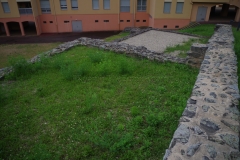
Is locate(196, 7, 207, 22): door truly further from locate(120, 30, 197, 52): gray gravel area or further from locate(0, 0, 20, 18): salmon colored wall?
locate(0, 0, 20, 18): salmon colored wall

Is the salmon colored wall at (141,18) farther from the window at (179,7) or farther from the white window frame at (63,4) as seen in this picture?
the white window frame at (63,4)

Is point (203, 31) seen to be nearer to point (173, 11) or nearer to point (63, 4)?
point (173, 11)

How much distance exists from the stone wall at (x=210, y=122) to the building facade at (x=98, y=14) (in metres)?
17.1

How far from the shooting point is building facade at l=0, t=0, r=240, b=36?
844 inches

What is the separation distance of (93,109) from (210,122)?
3447 millimetres

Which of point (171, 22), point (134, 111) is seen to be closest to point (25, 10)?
point (171, 22)

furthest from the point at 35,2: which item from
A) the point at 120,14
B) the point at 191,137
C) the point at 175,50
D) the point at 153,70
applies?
the point at 191,137

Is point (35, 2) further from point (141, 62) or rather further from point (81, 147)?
point (81, 147)

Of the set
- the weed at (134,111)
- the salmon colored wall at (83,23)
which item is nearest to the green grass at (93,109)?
the weed at (134,111)

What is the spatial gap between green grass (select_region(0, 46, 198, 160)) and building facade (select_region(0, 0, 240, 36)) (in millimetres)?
14800

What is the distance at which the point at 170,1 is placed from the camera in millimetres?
20922

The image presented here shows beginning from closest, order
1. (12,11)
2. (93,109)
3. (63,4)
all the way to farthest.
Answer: (93,109) < (12,11) < (63,4)

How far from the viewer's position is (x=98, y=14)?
24.3m

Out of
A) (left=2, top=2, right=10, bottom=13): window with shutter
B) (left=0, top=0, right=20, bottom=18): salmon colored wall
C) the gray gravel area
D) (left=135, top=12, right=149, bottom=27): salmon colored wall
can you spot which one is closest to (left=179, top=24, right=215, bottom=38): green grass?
the gray gravel area
